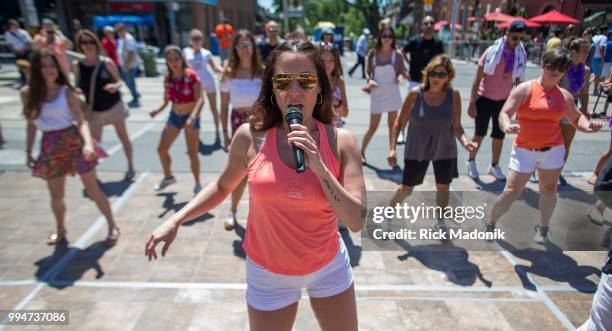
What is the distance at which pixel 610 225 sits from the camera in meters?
3.95

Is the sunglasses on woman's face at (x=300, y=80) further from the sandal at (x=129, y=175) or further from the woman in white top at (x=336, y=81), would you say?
the sandal at (x=129, y=175)

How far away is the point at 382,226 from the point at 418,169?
686 mm

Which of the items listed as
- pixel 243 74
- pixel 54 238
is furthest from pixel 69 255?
pixel 243 74

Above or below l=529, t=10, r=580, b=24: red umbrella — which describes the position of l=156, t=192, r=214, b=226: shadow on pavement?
below

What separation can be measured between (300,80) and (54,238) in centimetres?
354

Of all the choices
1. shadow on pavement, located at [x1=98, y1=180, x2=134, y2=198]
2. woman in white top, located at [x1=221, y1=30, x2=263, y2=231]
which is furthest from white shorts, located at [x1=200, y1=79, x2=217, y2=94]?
woman in white top, located at [x1=221, y1=30, x2=263, y2=231]

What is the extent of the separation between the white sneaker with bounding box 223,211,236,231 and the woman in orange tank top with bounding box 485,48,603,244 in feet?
8.85

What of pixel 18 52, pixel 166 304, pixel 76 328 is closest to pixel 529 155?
pixel 166 304

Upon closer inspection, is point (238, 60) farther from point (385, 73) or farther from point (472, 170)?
point (472, 170)

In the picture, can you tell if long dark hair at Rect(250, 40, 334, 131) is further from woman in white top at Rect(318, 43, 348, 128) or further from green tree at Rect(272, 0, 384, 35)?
green tree at Rect(272, 0, 384, 35)

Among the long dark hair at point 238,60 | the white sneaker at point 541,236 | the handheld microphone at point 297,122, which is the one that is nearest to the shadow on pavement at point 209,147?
the long dark hair at point 238,60

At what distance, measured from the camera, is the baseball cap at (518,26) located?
466 cm

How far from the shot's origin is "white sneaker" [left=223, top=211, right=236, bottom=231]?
4.16m

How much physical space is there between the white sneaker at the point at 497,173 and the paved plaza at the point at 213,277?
0.37 m
